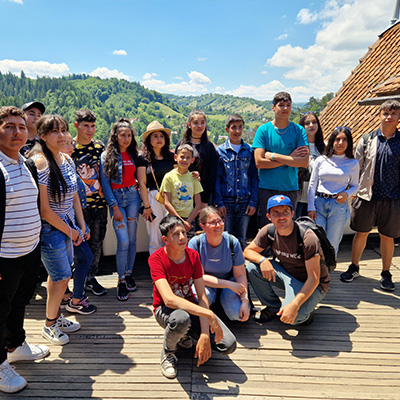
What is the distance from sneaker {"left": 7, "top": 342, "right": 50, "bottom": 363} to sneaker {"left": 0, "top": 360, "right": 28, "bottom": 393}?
0.27 meters

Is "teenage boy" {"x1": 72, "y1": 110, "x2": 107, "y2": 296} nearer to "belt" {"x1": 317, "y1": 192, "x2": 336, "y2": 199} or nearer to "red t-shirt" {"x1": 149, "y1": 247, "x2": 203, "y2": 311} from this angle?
"red t-shirt" {"x1": 149, "y1": 247, "x2": 203, "y2": 311}

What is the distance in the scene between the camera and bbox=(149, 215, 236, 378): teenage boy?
2.58 m

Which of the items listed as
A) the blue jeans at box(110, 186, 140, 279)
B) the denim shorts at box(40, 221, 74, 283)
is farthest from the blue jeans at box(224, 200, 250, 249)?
the denim shorts at box(40, 221, 74, 283)

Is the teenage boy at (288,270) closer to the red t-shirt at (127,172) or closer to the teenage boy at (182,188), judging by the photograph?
the teenage boy at (182,188)

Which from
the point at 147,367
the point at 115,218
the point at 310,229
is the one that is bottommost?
the point at 147,367

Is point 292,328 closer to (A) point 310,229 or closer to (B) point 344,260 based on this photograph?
(A) point 310,229

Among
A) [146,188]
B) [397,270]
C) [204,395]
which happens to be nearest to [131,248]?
[146,188]

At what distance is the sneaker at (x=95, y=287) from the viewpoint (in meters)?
3.95

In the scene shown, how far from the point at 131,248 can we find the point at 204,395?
1.99 m

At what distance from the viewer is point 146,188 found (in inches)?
155

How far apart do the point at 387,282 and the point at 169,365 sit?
3.14 m

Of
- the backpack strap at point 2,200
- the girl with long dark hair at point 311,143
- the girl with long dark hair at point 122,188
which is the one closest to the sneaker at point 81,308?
the girl with long dark hair at point 122,188

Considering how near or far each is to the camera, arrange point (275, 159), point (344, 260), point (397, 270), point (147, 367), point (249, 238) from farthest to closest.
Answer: point (249, 238), point (344, 260), point (397, 270), point (275, 159), point (147, 367)

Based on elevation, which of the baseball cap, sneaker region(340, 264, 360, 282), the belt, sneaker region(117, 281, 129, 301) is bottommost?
sneaker region(117, 281, 129, 301)
